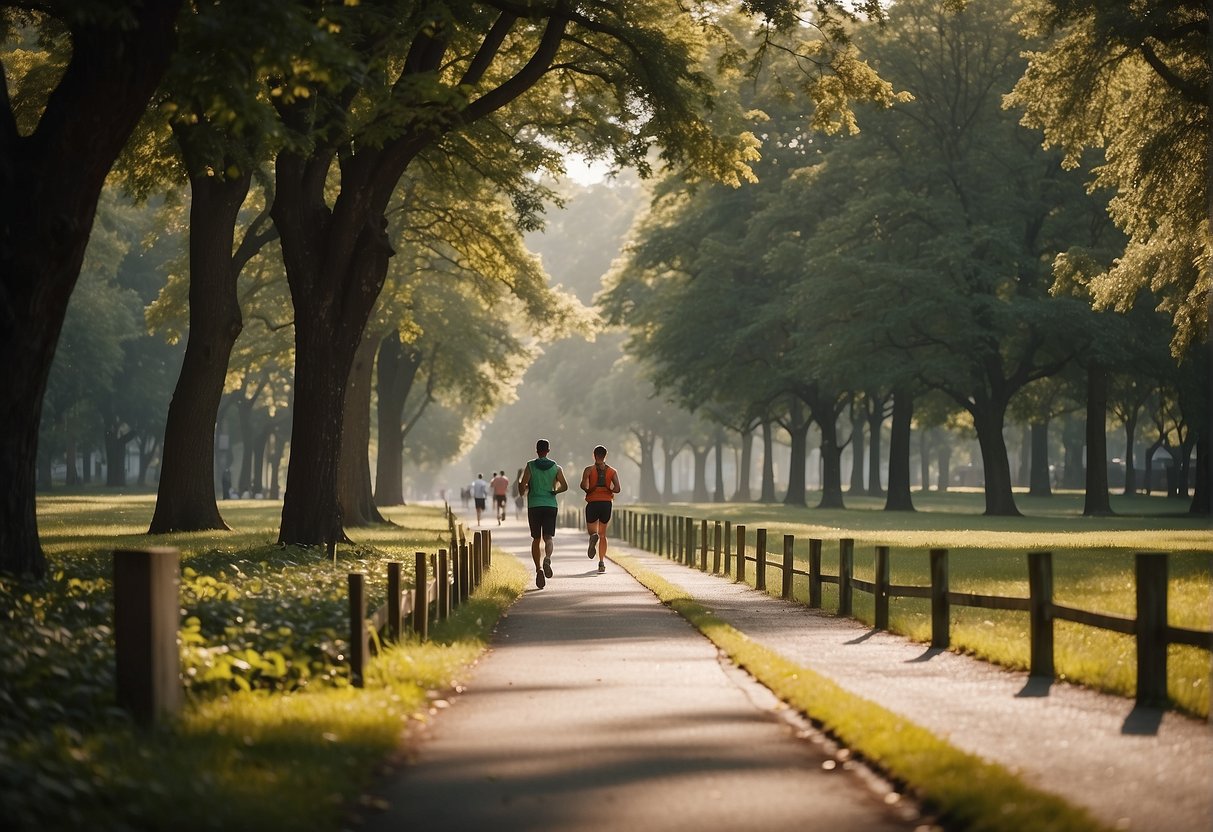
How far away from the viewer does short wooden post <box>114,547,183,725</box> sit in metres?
8.27

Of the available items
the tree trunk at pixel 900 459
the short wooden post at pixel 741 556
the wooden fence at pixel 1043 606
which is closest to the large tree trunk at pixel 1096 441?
the tree trunk at pixel 900 459

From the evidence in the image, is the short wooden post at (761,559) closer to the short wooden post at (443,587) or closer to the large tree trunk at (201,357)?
the short wooden post at (443,587)

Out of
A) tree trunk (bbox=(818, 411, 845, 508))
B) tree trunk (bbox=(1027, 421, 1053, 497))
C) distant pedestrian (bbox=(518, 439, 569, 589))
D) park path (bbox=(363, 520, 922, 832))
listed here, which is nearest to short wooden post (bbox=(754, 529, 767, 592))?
distant pedestrian (bbox=(518, 439, 569, 589))

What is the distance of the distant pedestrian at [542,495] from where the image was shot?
2320 cm

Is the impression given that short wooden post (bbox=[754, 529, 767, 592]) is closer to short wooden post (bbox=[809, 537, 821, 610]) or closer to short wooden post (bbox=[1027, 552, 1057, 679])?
short wooden post (bbox=[809, 537, 821, 610])

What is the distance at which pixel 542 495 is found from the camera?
2348 centimetres

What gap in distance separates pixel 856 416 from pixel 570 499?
160ft

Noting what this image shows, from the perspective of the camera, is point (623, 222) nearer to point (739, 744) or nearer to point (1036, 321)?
point (1036, 321)

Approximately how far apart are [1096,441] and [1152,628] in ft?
136

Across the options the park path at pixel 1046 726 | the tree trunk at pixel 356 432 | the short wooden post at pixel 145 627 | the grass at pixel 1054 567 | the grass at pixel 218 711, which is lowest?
the grass at pixel 1054 567

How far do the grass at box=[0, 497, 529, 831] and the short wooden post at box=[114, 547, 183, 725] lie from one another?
0.51 feet

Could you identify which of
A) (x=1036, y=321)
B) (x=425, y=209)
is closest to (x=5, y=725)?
(x=425, y=209)

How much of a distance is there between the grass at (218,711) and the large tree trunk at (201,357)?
44.6 ft

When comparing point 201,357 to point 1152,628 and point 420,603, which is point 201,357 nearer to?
point 420,603
